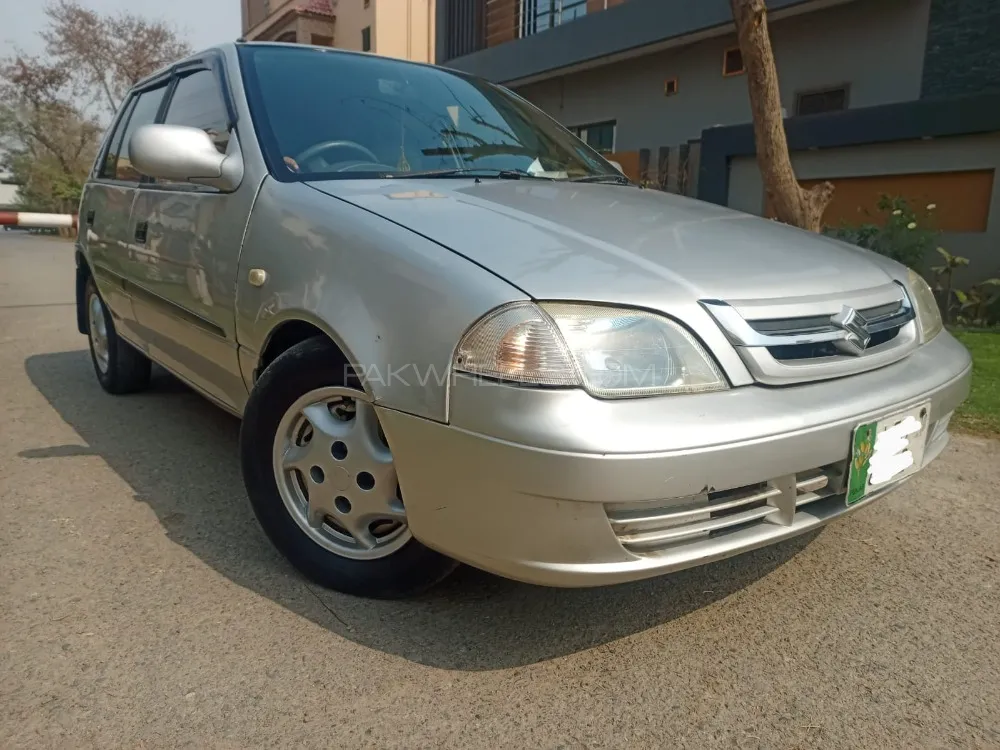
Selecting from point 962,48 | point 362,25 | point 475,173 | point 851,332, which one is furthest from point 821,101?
point 362,25

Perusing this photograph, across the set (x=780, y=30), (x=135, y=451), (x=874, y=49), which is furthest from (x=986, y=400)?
(x=780, y=30)

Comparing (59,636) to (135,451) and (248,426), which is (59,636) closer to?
(248,426)

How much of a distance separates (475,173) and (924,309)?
1511 millimetres

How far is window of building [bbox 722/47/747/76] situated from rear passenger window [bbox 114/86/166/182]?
9.14 metres

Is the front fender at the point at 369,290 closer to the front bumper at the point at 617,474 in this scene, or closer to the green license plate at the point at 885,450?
the front bumper at the point at 617,474

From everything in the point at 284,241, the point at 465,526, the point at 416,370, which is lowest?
the point at 465,526

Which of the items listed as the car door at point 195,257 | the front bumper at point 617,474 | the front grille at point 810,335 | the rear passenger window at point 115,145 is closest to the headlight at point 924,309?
the front grille at point 810,335

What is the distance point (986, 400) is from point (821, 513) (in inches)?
119

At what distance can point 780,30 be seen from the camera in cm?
1036

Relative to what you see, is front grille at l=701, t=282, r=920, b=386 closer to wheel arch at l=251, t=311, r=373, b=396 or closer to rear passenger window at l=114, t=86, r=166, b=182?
wheel arch at l=251, t=311, r=373, b=396

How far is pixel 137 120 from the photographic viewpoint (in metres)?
4.00

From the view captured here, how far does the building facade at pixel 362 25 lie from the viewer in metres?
23.7

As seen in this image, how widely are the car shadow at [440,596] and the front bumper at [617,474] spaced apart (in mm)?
328

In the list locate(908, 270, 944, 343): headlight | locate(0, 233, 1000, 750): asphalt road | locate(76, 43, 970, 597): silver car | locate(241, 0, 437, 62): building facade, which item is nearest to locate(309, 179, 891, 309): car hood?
locate(76, 43, 970, 597): silver car
